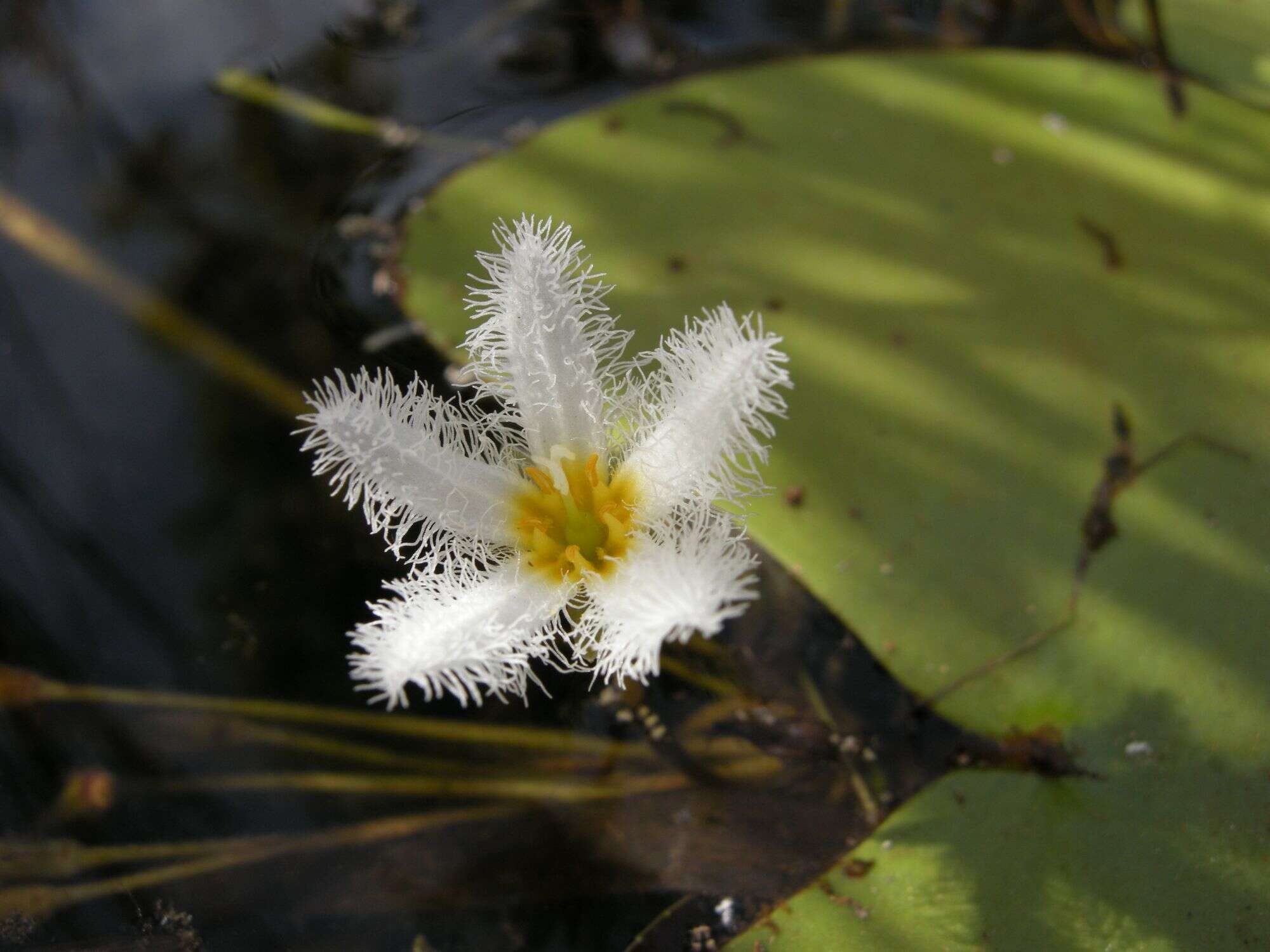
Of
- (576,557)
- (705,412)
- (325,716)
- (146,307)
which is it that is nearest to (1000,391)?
(705,412)

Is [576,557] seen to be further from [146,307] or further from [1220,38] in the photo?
[1220,38]

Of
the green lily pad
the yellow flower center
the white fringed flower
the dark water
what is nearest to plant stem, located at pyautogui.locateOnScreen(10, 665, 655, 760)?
the dark water

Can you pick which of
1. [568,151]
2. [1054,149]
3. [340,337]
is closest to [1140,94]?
[1054,149]

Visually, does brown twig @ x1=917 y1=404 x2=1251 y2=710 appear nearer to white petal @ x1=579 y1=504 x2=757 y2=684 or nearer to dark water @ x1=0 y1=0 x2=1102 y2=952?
dark water @ x1=0 y1=0 x2=1102 y2=952

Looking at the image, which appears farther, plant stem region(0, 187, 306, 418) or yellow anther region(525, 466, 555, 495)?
plant stem region(0, 187, 306, 418)

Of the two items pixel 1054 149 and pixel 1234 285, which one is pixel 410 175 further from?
pixel 1234 285

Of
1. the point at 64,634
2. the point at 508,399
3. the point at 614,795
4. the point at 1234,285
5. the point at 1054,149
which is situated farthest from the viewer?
the point at 1054,149

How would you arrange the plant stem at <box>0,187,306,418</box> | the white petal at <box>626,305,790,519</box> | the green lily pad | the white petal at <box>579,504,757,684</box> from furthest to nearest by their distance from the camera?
the green lily pad → the plant stem at <box>0,187,306,418</box> → the white petal at <box>626,305,790,519</box> → the white petal at <box>579,504,757,684</box>
